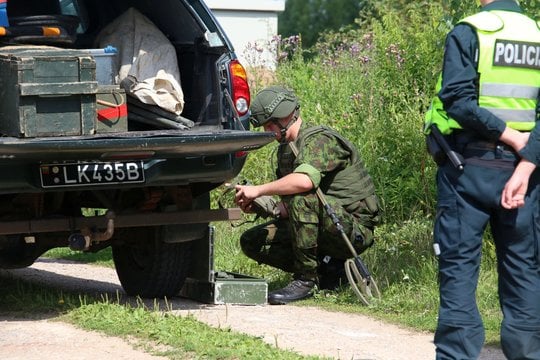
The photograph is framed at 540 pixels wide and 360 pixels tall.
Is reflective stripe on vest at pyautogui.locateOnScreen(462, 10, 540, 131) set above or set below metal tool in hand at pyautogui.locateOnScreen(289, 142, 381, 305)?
above

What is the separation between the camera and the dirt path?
5.93m

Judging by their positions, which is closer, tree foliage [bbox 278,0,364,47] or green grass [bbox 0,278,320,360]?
green grass [bbox 0,278,320,360]

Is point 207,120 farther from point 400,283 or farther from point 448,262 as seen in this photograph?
point 448,262

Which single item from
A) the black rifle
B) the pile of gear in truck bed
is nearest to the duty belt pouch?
the black rifle

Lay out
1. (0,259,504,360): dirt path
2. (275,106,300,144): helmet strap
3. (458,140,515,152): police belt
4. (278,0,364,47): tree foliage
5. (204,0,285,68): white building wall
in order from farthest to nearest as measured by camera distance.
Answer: (278,0,364,47): tree foliage, (204,0,285,68): white building wall, (275,106,300,144): helmet strap, (0,259,504,360): dirt path, (458,140,515,152): police belt

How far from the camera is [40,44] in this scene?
287 inches

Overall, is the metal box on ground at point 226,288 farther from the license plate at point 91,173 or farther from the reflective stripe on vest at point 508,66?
the reflective stripe on vest at point 508,66

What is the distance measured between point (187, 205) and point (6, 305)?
1.24 meters

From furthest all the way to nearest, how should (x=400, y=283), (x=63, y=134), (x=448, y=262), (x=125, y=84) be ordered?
(x=400, y=283) → (x=125, y=84) → (x=63, y=134) → (x=448, y=262)

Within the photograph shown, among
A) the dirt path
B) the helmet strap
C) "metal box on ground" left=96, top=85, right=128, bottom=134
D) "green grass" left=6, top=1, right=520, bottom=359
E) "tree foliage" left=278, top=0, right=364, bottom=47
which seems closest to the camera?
the dirt path

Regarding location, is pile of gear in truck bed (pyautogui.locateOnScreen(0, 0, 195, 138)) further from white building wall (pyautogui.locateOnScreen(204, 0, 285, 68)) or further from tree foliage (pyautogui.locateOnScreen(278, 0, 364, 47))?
tree foliage (pyautogui.locateOnScreen(278, 0, 364, 47))

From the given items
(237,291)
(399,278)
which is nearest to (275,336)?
(237,291)

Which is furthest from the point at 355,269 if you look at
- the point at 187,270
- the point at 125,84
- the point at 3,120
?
the point at 3,120

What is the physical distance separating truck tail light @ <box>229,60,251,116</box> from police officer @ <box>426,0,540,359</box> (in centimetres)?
231
